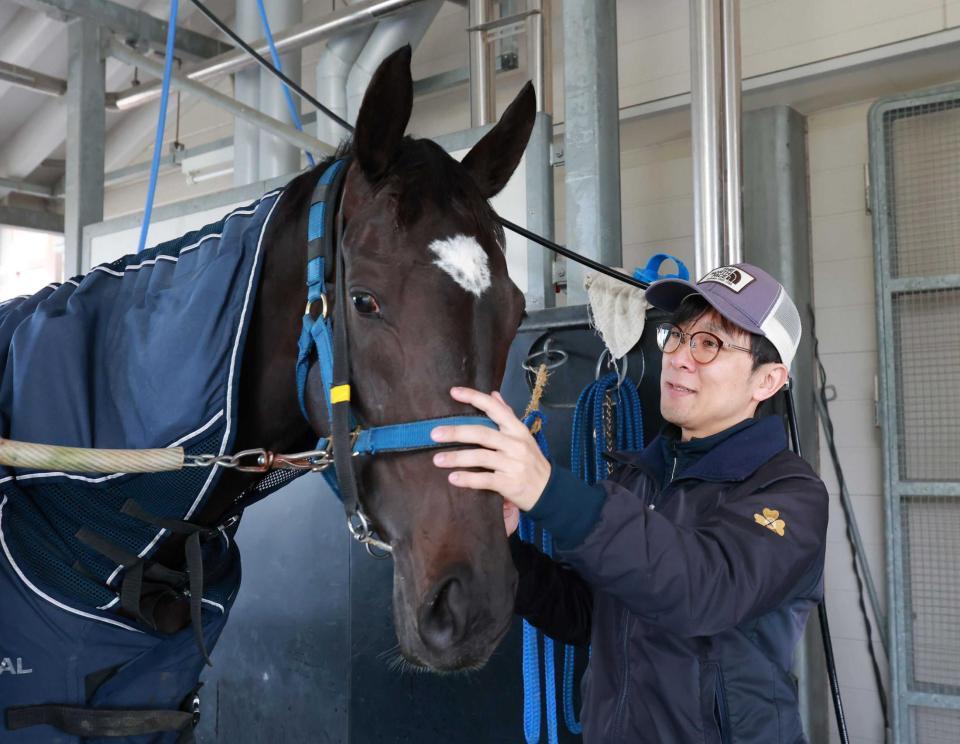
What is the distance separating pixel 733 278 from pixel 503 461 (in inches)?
25.2

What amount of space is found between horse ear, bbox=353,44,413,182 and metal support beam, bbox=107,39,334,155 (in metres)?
1.77

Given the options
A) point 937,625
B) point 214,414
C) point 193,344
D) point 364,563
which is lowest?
point 937,625

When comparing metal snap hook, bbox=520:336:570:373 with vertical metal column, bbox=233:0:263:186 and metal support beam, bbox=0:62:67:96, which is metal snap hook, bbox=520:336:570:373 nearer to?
vertical metal column, bbox=233:0:263:186

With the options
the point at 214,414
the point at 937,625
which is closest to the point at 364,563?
the point at 214,414

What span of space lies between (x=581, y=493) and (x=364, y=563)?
1588 mm

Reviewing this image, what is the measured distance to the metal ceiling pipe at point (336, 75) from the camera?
3.44 metres

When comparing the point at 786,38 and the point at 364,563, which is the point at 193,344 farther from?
the point at 786,38

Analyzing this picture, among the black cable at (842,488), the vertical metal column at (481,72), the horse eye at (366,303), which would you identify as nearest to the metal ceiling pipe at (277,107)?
the vertical metal column at (481,72)

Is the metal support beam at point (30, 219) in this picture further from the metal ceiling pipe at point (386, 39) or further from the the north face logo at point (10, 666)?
the the north face logo at point (10, 666)

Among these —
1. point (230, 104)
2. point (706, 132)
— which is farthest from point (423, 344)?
point (230, 104)

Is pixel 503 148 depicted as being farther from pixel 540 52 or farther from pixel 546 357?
pixel 540 52

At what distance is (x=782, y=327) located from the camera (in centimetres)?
138

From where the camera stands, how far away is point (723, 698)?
3.89 ft

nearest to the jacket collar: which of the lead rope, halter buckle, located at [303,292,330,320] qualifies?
the lead rope
